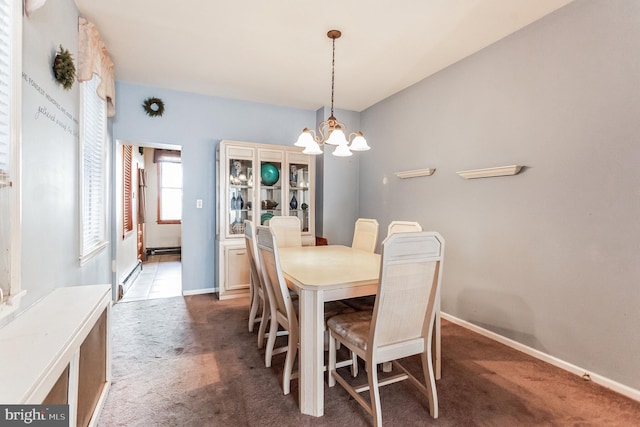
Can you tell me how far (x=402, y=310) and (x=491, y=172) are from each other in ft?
5.66

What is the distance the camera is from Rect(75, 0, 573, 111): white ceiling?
2213 mm

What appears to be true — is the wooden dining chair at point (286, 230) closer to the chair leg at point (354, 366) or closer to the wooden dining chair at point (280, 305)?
the wooden dining chair at point (280, 305)

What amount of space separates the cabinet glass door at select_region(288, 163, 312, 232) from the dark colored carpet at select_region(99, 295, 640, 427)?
6.34 feet

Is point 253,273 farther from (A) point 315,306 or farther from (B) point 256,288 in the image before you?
(A) point 315,306

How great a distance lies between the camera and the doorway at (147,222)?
12.3 feet

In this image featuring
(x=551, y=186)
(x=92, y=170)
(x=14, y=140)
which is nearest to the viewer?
(x=14, y=140)

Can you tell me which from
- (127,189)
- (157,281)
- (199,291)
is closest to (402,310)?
(199,291)

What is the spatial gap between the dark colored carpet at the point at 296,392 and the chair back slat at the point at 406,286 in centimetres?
51

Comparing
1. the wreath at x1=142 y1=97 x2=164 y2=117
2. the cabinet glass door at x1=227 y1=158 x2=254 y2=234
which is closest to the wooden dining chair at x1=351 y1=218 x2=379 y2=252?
the cabinet glass door at x1=227 y1=158 x2=254 y2=234

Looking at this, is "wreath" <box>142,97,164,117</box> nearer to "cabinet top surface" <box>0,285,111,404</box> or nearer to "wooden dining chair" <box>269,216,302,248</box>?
"wooden dining chair" <box>269,216,302,248</box>

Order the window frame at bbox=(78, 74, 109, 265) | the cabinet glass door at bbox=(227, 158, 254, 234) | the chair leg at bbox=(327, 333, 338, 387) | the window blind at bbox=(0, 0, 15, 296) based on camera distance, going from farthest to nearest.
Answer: the cabinet glass door at bbox=(227, 158, 254, 234) → the window frame at bbox=(78, 74, 109, 265) → the chair leg at bbox=(327, 333, 338, 387) → the window blind at bbox=(0, 0, 15, 296)

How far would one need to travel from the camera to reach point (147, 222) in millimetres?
6738

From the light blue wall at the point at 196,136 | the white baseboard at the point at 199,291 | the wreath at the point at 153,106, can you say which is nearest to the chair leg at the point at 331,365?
the white baseboard at the point at 199,291

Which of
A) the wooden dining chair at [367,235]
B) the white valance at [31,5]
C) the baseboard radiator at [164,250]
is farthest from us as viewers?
the baseboard radiator at [164,250]
